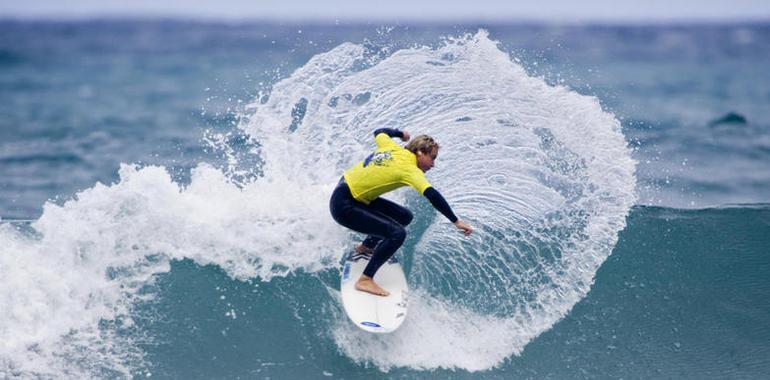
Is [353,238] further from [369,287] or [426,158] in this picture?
[426,158]

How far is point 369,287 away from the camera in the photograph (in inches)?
289

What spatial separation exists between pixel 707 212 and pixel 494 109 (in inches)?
136

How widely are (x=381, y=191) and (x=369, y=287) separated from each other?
91 cm

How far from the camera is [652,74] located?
31.9 m

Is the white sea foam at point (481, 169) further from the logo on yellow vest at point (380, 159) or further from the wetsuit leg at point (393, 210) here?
the logo on yellow vest at point (380, 159)

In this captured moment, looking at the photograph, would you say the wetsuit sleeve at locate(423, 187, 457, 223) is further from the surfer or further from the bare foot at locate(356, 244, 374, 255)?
the bare foot at locate(356, 244, 374, 255)

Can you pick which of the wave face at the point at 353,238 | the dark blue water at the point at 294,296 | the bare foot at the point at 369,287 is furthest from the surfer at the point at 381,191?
the dark blue water at the point at 294,296

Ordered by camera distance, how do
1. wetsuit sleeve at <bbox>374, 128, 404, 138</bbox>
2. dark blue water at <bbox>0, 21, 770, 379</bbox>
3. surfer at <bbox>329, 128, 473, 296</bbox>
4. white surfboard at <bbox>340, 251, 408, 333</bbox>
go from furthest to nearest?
1. wetsuit sleeve at <bbox>374, 128, 404, 138</bbox>
2. dark blue water at <bbox>0, 21, 770, 379</bbox>
3. white surfboard at <bbox>340, 251, 408, 333</bbox>
4. surfer at <bbox>329, 128, 473, 296</bbox>

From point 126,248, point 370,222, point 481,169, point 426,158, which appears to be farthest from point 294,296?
point 481,169

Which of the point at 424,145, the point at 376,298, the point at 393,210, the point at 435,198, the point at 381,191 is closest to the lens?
the point at 435,198

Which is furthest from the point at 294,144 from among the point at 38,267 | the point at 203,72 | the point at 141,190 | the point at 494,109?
the point at 203,72

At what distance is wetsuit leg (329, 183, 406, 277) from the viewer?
7.14 metres

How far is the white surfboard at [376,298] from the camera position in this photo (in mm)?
7109

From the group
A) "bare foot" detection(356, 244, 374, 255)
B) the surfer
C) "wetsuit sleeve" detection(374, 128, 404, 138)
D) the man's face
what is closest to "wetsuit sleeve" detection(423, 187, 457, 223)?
the surfer
